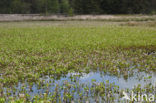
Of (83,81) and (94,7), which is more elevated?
(94,7)

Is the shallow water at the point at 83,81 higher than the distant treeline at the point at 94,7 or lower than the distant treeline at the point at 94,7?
lower

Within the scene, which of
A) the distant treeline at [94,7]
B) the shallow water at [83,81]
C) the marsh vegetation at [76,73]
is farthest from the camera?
the distant treeline at [94,7]

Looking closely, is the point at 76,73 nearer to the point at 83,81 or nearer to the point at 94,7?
the point at 83,81

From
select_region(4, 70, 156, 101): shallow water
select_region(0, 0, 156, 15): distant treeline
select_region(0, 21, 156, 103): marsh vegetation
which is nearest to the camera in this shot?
select_region(0, 21, 156, 103): marsh vegetation

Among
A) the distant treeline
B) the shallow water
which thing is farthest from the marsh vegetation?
the distant treeline

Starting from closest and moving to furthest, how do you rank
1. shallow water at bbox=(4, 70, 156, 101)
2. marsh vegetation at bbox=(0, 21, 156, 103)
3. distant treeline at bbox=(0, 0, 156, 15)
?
1. marsh vegetation at bbox=(0, 21, 156, 103)
2. shallow water at bbox=(4, 70, 156, 101)
3. distant treeline at bbox=(0, 0, 156, 15)

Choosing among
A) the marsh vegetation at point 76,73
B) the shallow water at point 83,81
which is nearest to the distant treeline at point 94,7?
the marsh vegetation at point 76,73

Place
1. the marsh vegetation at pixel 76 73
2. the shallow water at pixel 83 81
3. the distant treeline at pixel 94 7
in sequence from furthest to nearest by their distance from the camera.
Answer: the distant treeline at pixel 94 7 → the shallow water at pixel 83 81 → the marsh vegetation at pixel 76 73

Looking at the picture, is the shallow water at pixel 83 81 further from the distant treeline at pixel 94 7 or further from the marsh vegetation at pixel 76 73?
the distant treeline at pixel 94 7

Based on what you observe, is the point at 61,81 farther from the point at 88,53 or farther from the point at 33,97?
the point at 88,53

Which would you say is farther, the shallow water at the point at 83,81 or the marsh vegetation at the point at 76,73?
the shallow water at the point at 83,81

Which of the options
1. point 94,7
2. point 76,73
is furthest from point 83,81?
point 94,7

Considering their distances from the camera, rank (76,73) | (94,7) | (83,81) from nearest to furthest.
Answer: (83,81) < (76,73) < (94,7)

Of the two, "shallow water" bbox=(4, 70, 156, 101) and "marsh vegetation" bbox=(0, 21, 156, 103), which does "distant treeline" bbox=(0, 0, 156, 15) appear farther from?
"shallow water" bbox=(4, 70, 156, 101)
